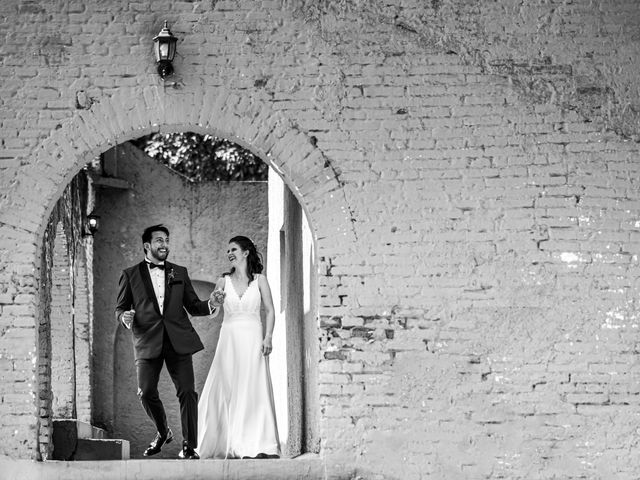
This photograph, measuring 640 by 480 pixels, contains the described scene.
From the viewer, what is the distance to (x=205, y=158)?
21984 millimetres

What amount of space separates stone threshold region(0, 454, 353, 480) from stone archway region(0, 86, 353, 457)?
1.16 m

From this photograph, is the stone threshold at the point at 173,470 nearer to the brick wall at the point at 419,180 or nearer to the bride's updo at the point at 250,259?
the brick wall at the point at 419,180

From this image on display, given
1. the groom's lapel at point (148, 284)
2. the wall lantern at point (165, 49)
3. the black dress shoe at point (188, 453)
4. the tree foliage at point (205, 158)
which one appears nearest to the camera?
the wall lantern at point (165, 49)

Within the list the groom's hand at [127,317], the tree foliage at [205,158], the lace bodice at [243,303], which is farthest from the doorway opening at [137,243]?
the tree foliage at [205,158]

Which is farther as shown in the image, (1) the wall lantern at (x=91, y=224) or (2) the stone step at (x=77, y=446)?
(1) the wall lantern at (x=91, y=224)

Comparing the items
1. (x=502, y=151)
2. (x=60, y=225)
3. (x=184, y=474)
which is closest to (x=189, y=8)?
(x=502, y=151)

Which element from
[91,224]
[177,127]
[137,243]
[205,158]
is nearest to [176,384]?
[177,127]

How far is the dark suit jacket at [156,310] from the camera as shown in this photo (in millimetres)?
10094

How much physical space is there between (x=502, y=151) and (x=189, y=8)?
267cm

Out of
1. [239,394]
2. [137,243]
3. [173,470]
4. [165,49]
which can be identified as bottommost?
[173,470]

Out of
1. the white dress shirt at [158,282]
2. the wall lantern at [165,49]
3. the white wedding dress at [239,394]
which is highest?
the wall lantern at [165,49]

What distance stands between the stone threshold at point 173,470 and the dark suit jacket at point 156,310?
1.11 metres

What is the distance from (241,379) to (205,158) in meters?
11.9

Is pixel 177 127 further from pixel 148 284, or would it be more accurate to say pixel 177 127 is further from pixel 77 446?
pixel 77 446
